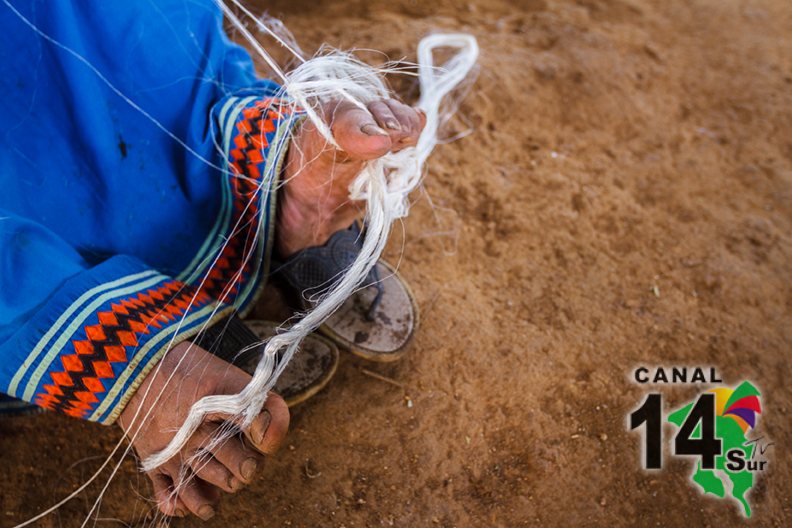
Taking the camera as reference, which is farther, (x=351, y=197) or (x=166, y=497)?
(x=351, y=197)

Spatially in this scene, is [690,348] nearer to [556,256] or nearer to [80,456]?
[556,256]

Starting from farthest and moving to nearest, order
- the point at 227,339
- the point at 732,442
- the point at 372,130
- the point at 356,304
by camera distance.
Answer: the point at 356,304, the point at 732,442, the point at 227,339, the point at 372,130

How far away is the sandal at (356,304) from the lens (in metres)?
1.33

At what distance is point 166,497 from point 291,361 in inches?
14.5

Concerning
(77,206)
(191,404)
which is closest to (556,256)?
(191,404)

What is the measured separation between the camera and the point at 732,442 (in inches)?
→ 49.9

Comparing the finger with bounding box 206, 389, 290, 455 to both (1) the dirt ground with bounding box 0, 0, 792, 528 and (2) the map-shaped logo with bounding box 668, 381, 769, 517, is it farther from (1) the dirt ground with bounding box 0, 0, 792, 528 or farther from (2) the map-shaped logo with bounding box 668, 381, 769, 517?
(2) the map-shaped logo with bounding box 668, 381, 769, 517

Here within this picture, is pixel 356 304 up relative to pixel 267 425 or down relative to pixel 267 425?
down

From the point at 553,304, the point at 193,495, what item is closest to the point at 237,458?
the point at 193,495

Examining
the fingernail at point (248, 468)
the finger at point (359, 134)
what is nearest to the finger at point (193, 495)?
the fingernail at point (248, 468)

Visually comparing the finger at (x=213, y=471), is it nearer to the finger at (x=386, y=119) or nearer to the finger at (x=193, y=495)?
the finger at (x=193, y=495)

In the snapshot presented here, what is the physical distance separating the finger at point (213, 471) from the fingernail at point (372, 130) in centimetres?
63

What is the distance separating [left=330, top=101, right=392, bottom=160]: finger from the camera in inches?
41.2

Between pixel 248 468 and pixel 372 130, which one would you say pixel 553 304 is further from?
pixel 248 468
